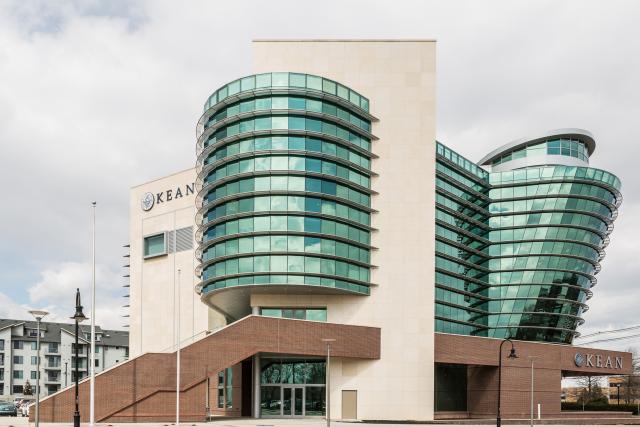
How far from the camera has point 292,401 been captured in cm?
6781

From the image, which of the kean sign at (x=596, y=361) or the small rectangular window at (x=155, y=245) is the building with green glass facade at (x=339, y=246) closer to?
the small rectangular window at (x=155, y=245)

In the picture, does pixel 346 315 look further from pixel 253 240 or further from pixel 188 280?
pixel 188 280

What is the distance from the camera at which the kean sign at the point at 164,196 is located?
91562 millimetres

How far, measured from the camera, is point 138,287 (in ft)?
318

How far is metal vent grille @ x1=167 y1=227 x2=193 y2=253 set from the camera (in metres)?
90.9

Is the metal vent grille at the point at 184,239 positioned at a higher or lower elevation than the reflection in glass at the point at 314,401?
higher

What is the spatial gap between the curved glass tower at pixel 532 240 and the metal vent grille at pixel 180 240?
31.1 meters

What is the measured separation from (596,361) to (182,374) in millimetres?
63357

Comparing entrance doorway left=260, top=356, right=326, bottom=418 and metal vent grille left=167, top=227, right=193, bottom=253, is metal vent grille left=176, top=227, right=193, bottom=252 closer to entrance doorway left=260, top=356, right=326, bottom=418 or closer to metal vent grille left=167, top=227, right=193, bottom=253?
metal vent grille left=167, top=227, right=193, bottom=253

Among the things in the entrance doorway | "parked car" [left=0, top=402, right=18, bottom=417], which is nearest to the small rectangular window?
"parked car" [left=0, top=402, right=18, bottom=417]

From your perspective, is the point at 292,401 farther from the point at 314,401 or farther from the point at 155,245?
the point at 155,245

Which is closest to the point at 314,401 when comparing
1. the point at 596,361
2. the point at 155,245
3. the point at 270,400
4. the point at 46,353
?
the point at 270,400

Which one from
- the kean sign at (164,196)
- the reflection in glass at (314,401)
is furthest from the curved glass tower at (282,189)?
the kean sign at (164,196)

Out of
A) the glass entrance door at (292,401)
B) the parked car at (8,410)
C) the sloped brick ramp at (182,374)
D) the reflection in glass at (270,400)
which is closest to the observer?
the sloped brick ramp at (182,374)
